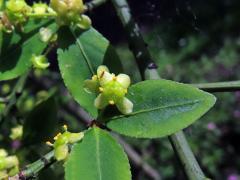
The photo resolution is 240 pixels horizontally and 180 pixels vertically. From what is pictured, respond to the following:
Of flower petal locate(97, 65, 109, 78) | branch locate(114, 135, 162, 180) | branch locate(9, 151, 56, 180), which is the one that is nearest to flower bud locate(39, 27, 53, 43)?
flower petal locate(97, 65, 109, 78)

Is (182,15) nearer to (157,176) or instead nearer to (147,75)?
(147,75)

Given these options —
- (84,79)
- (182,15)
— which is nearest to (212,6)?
(182,15)

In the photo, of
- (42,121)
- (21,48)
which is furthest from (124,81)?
(42,121)

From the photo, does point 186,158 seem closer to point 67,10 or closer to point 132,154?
point 67,10

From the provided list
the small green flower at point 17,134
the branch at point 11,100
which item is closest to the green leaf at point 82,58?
the branch at point 11,100

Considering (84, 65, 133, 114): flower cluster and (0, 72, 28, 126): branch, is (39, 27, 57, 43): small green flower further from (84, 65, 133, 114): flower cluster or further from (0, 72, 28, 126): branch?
(0, 72, 28, 126): branch

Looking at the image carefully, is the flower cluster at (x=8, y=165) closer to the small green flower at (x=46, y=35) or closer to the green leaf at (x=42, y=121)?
the small green flower at (x=46, y=35)
